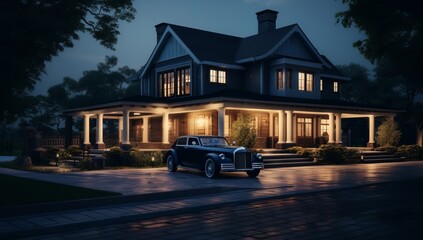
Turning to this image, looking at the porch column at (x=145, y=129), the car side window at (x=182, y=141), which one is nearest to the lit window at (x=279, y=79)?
the porch column at (x=145, y=129)

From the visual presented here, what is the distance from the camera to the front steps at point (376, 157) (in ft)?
93.6

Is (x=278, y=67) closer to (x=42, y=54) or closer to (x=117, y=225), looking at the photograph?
(x=42, y=54)

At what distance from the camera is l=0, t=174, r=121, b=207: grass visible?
9.83 metres

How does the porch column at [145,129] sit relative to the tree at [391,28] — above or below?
below

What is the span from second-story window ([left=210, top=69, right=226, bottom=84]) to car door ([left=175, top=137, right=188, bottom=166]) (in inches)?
451

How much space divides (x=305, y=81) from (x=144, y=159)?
14.4 meters

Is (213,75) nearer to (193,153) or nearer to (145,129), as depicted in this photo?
(145,129)

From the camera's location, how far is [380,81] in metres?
55.3

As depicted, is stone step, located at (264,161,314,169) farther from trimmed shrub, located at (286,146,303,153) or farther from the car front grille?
the car front grille

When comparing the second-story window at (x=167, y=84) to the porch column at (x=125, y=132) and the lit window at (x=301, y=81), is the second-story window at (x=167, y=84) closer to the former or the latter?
the porch column at (x=125, y=132)

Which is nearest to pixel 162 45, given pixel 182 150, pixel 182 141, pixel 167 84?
pixel 167 84

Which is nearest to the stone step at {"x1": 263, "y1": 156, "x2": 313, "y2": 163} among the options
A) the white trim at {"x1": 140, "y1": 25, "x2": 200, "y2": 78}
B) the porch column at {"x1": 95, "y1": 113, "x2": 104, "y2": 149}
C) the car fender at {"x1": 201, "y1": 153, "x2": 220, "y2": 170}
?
the car fender at {"x1": 201, "y1": 153, "x2": 220, "y2": 170}

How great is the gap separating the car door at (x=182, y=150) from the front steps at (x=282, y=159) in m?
5.58

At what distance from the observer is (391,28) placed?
19266mm
